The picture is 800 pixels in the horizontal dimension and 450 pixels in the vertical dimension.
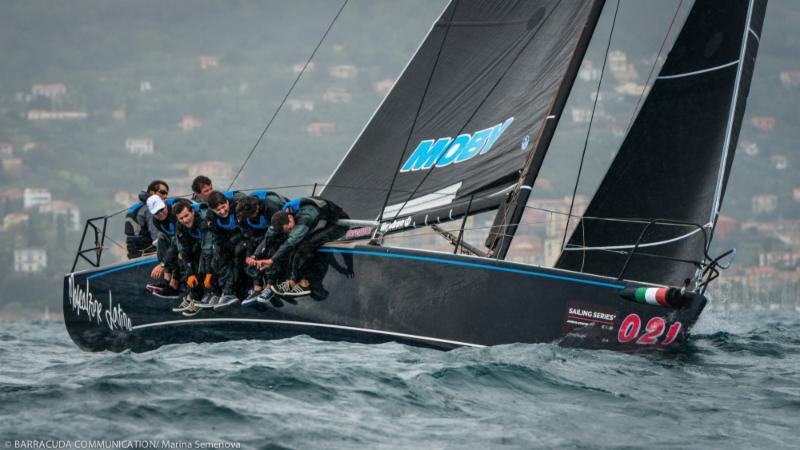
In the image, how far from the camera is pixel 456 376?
292 inches

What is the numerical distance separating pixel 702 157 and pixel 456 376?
319cm

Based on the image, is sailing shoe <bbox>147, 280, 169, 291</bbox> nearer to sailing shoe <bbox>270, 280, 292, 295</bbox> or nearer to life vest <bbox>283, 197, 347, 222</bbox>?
sailing shoe <bbox>270, 280, 292, 295</bbox>

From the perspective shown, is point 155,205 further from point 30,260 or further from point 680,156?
point 30,260

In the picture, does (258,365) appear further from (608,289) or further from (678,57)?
(678,57)

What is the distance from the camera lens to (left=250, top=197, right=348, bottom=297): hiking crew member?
8.68 meters

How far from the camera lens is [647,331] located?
27.7 feet

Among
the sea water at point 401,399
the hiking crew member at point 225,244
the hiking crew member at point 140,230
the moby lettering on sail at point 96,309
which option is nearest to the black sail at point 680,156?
the sea water at point 401,399

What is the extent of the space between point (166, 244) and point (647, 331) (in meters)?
3.81

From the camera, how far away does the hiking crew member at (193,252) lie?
9.09 metres

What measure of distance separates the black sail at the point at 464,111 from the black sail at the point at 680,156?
3.10ft

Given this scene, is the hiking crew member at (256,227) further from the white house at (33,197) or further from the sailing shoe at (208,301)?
the white house at (33,197)

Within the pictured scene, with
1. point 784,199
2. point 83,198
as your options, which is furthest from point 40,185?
point 784,199

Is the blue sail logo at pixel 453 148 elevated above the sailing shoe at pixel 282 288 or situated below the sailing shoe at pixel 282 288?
above

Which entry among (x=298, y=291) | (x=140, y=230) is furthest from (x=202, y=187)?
(x=140, y=230)
